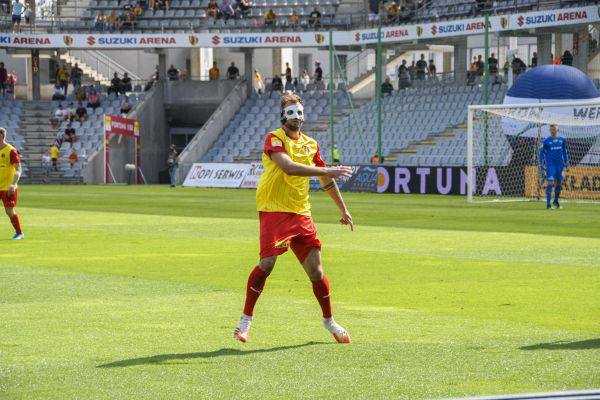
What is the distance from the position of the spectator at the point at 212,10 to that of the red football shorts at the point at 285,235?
5522cm

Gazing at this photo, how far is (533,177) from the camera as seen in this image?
37.7 metres

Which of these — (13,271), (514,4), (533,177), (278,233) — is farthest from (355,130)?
(278,233)

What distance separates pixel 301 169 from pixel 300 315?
7.63ft

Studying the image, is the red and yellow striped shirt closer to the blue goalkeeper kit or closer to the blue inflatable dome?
the blue goalkeeper kit

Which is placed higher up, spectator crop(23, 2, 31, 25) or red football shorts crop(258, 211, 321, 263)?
spectator crop(23, 2, 31, 25)

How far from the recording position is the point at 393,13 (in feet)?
184

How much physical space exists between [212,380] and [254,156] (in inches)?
1947

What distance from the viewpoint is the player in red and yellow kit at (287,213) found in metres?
9.62

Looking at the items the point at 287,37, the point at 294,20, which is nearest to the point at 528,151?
the point at 287,37

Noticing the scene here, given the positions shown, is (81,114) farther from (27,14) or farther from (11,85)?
(27,14)

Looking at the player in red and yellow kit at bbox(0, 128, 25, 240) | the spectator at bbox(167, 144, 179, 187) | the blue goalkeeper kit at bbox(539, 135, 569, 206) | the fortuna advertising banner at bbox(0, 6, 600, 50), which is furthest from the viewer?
the spectator at bbox(167, 144, 179, 187)

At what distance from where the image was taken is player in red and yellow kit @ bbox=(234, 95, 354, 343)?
31.6 feet

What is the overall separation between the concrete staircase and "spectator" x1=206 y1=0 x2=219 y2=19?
10244 mm

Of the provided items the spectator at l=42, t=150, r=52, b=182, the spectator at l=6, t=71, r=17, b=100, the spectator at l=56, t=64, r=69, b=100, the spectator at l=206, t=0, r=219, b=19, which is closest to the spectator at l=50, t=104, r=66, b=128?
the spectator at l=56, t=64, r=69, b=100
